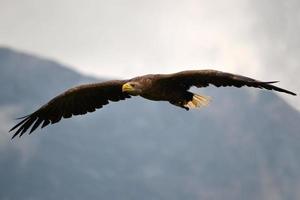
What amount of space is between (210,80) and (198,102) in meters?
1.45

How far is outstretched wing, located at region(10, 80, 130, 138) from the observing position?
21188 millimetres

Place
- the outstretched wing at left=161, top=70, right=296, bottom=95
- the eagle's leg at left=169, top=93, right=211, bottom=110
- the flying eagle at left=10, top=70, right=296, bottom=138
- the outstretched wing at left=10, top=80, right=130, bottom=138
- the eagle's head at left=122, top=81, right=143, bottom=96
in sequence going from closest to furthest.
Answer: the outstretched wing at left=161, top=70, right=296, bottom=95 → the flying eagle at left=10, top=70, right=296, bottom=138 → the eagle's head at left=122, top=81, right=143, bottom=96 → the eagle's leg at left=169, top=93, right=211, bottom=110 → the outstretched wing at left=10, top=80, right=130, bottom=138

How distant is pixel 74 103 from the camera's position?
70.8 ft

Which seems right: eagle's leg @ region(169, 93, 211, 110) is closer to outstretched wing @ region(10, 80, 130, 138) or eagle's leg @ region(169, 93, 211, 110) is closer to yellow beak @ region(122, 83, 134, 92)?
yellow beak @ region(122, 83, 134, 92)

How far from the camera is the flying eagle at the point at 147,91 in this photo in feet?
58.6

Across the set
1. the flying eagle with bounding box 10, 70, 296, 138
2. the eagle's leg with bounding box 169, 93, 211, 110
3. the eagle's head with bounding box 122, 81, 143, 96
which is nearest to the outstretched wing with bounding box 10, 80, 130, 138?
the flying eagle with bounding box 10, 70, 296, 138

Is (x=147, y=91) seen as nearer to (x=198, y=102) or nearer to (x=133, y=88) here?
(x=133, y=88)

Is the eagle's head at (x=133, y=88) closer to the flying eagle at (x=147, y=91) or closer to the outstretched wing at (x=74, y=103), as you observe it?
the flying eagle at (x=147, y=91)

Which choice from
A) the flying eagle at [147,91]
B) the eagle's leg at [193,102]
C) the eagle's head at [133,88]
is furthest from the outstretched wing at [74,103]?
the eagle's head at [133,88]

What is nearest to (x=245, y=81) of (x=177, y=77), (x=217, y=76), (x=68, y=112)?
(x=217, y=76)

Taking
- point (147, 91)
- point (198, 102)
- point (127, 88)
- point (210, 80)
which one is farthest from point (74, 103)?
point (210, 80)

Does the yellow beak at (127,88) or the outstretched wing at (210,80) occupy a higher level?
the outstretched wing at (210,80)

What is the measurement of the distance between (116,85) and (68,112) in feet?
5.33

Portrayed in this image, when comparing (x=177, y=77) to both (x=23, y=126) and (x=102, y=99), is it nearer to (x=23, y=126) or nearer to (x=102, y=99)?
(x=102, y=99)
